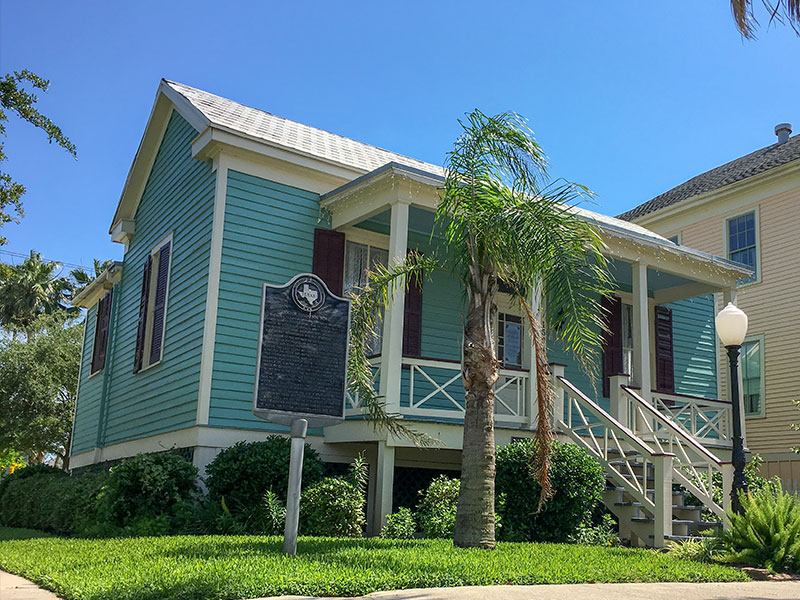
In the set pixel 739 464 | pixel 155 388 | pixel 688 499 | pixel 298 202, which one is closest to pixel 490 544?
pixel 739 464

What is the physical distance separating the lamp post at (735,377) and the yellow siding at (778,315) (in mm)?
10661

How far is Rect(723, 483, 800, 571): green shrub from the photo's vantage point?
8898 millimetres

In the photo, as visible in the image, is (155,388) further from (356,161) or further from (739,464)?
(739,464)

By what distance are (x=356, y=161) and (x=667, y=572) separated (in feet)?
30.1

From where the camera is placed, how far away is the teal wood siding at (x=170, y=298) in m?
13.2

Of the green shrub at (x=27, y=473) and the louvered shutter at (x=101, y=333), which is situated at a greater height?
the louvered shutter at (x=101, y=333)

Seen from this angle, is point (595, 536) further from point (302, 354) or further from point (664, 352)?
point (664, 352)

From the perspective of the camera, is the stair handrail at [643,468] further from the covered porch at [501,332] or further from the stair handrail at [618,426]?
the covered porch at [501,332]

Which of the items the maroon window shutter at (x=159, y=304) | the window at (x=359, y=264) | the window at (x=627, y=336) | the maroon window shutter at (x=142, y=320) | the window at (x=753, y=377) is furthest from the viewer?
the window at (x=753, y=377)

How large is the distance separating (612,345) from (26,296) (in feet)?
115

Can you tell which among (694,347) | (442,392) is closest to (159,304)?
(442,392)

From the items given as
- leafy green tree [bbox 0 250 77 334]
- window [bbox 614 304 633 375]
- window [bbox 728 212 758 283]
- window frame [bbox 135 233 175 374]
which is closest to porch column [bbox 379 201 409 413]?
window frame [bbox 135 233 175 374]

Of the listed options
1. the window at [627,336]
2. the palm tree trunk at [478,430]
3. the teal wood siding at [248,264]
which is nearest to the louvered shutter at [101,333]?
the teal wood siding at [248,264]

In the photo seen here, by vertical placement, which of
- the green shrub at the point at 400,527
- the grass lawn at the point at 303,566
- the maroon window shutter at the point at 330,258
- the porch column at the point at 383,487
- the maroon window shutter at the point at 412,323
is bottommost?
the grass lawn at the point at 303,566
